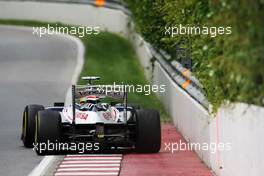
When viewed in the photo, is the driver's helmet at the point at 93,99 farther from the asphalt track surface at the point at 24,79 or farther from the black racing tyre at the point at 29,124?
the asphalt track surface at the point at 24,79

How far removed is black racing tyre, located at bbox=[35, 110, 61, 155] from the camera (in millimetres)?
17812

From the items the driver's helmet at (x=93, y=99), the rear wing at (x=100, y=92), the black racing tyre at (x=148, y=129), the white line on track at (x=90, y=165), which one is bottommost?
the white line on track at (x=90, y=165)

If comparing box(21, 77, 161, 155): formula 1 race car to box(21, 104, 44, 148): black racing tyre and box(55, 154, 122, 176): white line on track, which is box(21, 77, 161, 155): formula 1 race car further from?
box(21, 104, 44, 148): black racing tyre

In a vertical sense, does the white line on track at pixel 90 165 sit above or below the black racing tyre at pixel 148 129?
below

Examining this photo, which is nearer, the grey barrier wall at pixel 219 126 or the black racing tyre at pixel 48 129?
the grey barrier wall at pixel 219 126

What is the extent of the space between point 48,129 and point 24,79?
1673cm

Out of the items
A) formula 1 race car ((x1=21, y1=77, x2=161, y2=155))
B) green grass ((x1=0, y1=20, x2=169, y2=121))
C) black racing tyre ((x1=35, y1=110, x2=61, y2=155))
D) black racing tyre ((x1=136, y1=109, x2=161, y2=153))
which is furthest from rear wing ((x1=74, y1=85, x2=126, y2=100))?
green grass ((x1=0, y1=20, x2=169, y2=121))

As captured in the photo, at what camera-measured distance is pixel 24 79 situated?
113 ft

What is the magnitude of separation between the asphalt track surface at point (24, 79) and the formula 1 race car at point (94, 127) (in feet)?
1.78

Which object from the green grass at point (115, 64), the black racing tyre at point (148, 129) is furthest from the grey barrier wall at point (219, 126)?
the black racing tyre at point (148, 129)

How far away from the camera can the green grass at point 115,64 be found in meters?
29.7

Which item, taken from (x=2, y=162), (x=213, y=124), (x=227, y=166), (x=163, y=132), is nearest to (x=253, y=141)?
(x=227, y=166)

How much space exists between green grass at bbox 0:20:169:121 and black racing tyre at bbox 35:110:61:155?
7431 millimetres

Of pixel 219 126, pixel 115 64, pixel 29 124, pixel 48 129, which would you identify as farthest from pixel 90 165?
pixel 115 64
